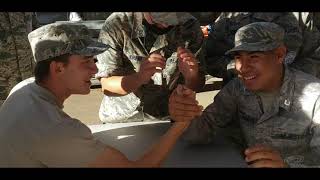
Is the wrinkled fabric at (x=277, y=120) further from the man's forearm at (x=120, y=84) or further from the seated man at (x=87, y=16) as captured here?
the seated man at (x=87, y=16)

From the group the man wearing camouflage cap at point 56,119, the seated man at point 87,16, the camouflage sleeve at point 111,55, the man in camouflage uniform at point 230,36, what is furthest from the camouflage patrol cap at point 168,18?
the seated man at point 87,16

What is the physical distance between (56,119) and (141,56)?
1.03m

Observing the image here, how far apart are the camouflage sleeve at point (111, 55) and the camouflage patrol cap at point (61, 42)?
0.53m

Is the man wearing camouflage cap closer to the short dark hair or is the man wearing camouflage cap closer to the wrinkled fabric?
the short dark hair

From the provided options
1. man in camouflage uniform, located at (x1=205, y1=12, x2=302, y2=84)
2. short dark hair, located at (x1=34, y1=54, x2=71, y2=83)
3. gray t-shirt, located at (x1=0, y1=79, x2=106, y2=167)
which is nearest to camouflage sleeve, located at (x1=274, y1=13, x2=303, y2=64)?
man in camouflage uniform, located at (x1=205, y1=12, x2=302, y2=84)

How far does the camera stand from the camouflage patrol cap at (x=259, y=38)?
2076 mm

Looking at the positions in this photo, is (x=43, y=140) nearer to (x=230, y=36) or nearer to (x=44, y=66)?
(x=44, y=66)

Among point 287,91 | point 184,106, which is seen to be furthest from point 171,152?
point 287,91

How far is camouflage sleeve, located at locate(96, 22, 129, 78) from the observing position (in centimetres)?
258

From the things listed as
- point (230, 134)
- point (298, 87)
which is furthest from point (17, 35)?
point (298, 87)

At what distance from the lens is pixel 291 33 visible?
273 centimetres

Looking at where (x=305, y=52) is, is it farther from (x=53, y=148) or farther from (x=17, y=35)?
(x=17, y=35)

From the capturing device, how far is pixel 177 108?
76.8 inches

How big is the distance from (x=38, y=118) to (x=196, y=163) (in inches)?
25.2
